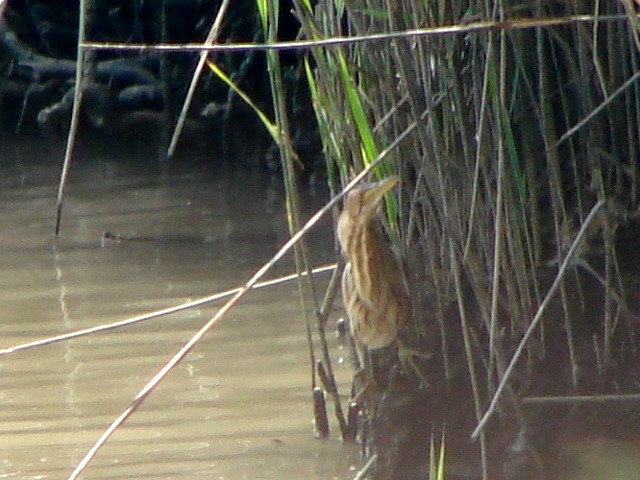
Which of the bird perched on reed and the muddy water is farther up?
the bird perched on reed

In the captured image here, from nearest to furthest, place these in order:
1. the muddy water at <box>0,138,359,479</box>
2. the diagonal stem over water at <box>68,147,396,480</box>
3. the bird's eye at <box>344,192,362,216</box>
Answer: the diagonal stem over water at <box>68,147,396,480</box>, the bird's eye at <box>344,192,362,216</box>, the muddy water at <box>0,138,359,479</box>

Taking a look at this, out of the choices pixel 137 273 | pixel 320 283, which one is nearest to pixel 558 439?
pixel 320 283

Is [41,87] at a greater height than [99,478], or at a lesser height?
greater

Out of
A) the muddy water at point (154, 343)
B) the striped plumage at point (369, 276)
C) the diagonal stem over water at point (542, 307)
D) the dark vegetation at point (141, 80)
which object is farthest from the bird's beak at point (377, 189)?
the dark vegetation at point (141, 80)

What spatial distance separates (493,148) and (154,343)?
65.8 inches

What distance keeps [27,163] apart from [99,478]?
4288mm

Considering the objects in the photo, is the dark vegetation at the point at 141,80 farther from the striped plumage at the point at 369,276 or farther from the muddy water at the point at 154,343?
the striped plumage at the point at 369,276

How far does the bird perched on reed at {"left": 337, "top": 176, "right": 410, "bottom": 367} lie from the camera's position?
3.08 metres

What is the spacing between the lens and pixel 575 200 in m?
3.64

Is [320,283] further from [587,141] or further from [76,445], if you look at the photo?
[587,141]

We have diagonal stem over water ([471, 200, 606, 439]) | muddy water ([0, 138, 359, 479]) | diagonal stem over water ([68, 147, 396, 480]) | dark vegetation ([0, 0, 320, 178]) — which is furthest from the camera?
dark vegetation ([0, 0, 320, 178])

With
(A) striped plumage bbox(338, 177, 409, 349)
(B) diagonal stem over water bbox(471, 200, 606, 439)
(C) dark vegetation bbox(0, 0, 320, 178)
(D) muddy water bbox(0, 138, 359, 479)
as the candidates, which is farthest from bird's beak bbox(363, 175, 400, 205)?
(C) dark vegetation bbox(0, 0, 320, 178)

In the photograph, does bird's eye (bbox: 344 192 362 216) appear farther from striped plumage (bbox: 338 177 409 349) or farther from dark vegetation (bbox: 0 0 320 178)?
dark vegetation (bbox: 0 0 320 178)

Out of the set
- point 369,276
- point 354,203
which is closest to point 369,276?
point 369,276
